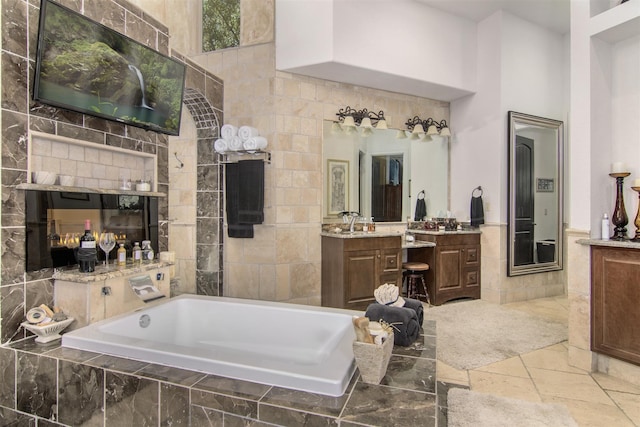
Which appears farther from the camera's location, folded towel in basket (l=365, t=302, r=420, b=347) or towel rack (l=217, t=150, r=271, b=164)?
towel rack (l=217, t=150, r=271, b=164)

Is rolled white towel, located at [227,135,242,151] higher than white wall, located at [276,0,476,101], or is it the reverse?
white wall, located at [276,0,476,101]

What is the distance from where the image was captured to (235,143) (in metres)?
4.05

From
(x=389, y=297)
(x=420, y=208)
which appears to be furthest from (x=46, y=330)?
(x=420, y=208)

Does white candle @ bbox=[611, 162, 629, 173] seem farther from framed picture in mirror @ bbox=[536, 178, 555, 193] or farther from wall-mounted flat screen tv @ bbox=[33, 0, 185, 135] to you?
wall-mounted flat screen tv @ bbox=[33, 0, 185, 135]

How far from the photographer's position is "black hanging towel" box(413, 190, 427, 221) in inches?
193

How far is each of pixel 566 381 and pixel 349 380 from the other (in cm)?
193

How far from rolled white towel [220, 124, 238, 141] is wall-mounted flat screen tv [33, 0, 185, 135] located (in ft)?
3.56

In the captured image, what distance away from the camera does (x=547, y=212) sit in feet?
15.9

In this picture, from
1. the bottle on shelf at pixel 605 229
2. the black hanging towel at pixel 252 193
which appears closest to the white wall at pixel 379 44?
the black hanging towel at pixel 252 193

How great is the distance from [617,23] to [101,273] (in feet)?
13.0

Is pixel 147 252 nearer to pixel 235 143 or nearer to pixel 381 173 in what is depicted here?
pixel 235 143

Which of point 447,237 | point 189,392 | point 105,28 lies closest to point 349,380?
point 189,392

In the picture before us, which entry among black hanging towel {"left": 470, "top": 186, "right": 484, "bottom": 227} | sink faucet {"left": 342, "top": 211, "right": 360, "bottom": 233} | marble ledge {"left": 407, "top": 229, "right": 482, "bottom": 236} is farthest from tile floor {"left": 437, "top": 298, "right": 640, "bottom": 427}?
sink faucet {"left": 342, "top": 211, "right": 360, "bottom": 233}

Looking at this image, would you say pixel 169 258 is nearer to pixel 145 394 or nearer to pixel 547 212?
pixel 145 394
